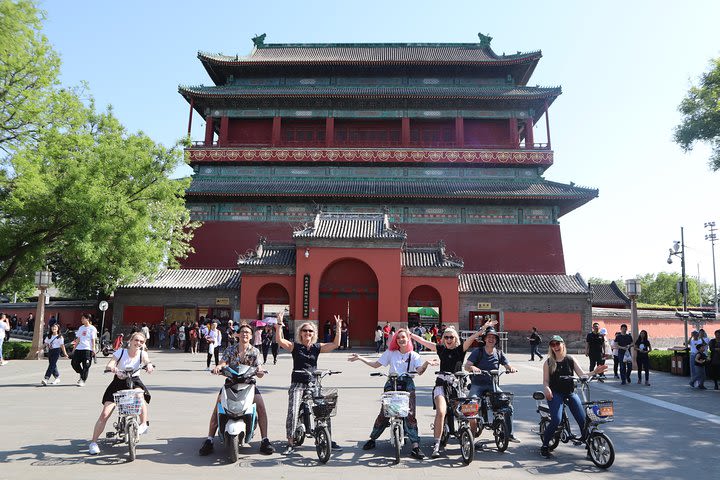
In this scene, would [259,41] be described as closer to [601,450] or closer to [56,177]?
[56,177]

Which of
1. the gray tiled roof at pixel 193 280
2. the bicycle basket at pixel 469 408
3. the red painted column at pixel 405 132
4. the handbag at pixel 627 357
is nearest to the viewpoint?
the bicycle basket at pixel 469 408

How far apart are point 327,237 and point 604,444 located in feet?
61.6

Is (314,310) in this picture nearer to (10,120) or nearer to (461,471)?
(10,120)

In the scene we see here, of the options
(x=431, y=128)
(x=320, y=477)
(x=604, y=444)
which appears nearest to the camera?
(x=320, y=477)

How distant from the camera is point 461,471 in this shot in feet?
19.0

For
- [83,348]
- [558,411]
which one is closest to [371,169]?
[83,348]

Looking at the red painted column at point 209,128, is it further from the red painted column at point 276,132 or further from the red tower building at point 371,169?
the red painted column at point 276,132

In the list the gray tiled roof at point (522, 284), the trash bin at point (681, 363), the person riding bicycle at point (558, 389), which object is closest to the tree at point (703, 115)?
the trash bin at point (681, 363)

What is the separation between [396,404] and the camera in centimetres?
616

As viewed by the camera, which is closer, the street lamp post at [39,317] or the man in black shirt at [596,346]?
the man in black shirt at [596,346]

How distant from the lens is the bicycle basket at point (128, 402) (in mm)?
6176

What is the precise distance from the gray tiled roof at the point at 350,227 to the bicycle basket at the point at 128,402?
58.0ft

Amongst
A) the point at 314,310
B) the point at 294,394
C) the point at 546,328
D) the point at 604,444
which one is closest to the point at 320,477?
the point at 294,394

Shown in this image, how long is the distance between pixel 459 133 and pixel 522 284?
10.9 meters
